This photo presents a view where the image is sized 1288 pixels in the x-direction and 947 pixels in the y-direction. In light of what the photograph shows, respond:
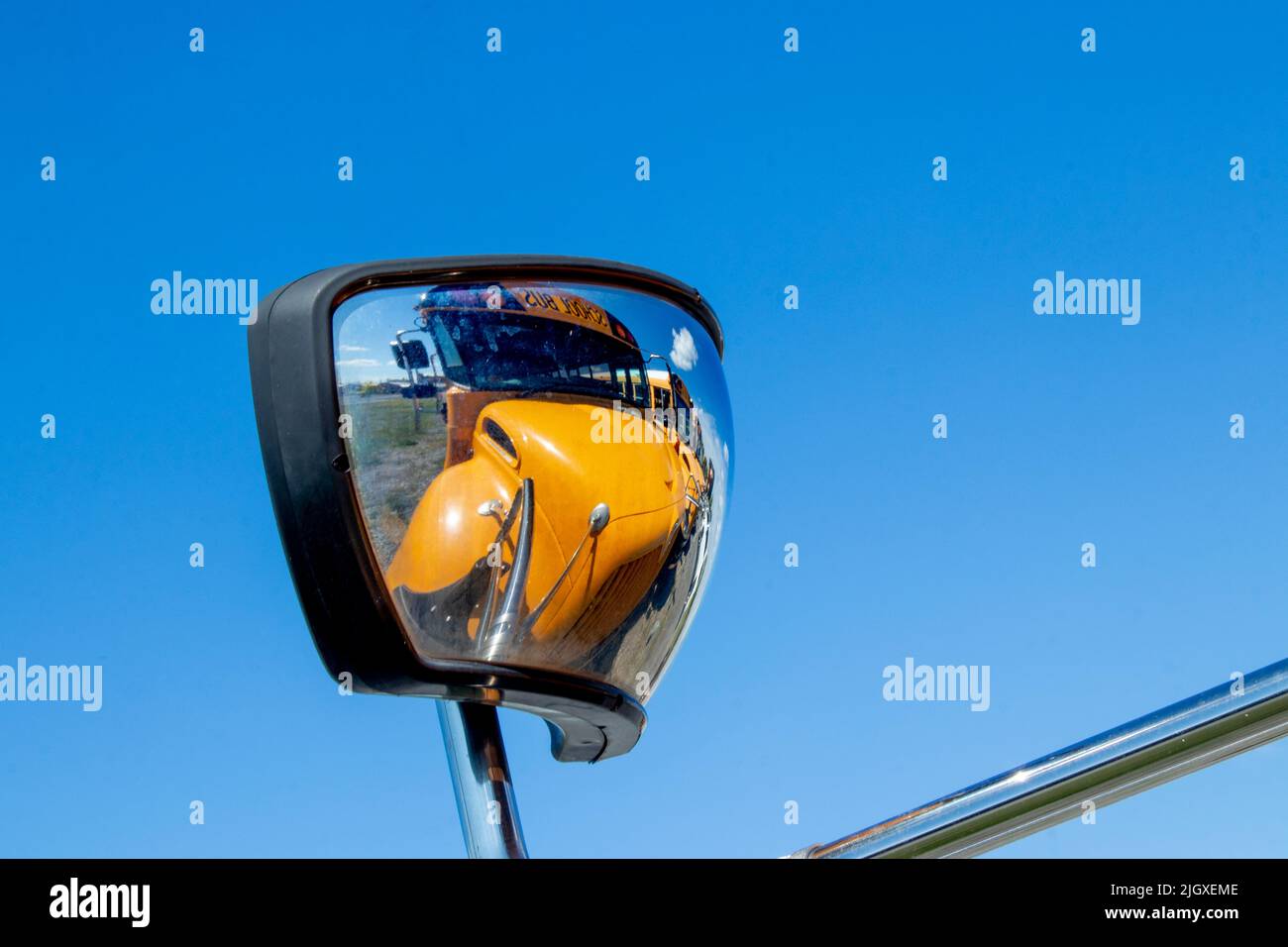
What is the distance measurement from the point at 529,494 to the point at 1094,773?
73 cm

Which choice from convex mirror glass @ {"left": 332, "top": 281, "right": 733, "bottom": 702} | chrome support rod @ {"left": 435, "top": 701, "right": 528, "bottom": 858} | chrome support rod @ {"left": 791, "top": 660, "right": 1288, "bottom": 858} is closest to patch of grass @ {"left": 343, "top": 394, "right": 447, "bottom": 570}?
convex mirror glass @ {"left": 332, "top": 281, "right": 733, "bottom": 702}

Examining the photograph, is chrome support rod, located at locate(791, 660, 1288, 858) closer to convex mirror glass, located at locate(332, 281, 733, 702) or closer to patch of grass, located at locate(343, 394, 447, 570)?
convex mirror glass, located at locate(332, 281, 733, 702)

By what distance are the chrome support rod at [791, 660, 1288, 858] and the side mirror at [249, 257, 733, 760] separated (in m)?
0.44

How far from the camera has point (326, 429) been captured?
1.45 metres

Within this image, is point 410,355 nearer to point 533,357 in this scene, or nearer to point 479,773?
point 533,357

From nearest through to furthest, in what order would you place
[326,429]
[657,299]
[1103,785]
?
[1103,785]
[326,429]
[657,299]

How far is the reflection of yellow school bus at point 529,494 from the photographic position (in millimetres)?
1579

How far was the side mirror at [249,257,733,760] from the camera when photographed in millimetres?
1472

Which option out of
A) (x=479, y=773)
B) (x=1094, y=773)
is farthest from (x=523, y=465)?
(x=1094, y=773)

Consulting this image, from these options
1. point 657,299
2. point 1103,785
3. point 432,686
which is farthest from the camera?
point 657,299

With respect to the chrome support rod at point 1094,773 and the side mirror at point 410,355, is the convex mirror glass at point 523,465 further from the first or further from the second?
the chrome support rod at point 1094,773
